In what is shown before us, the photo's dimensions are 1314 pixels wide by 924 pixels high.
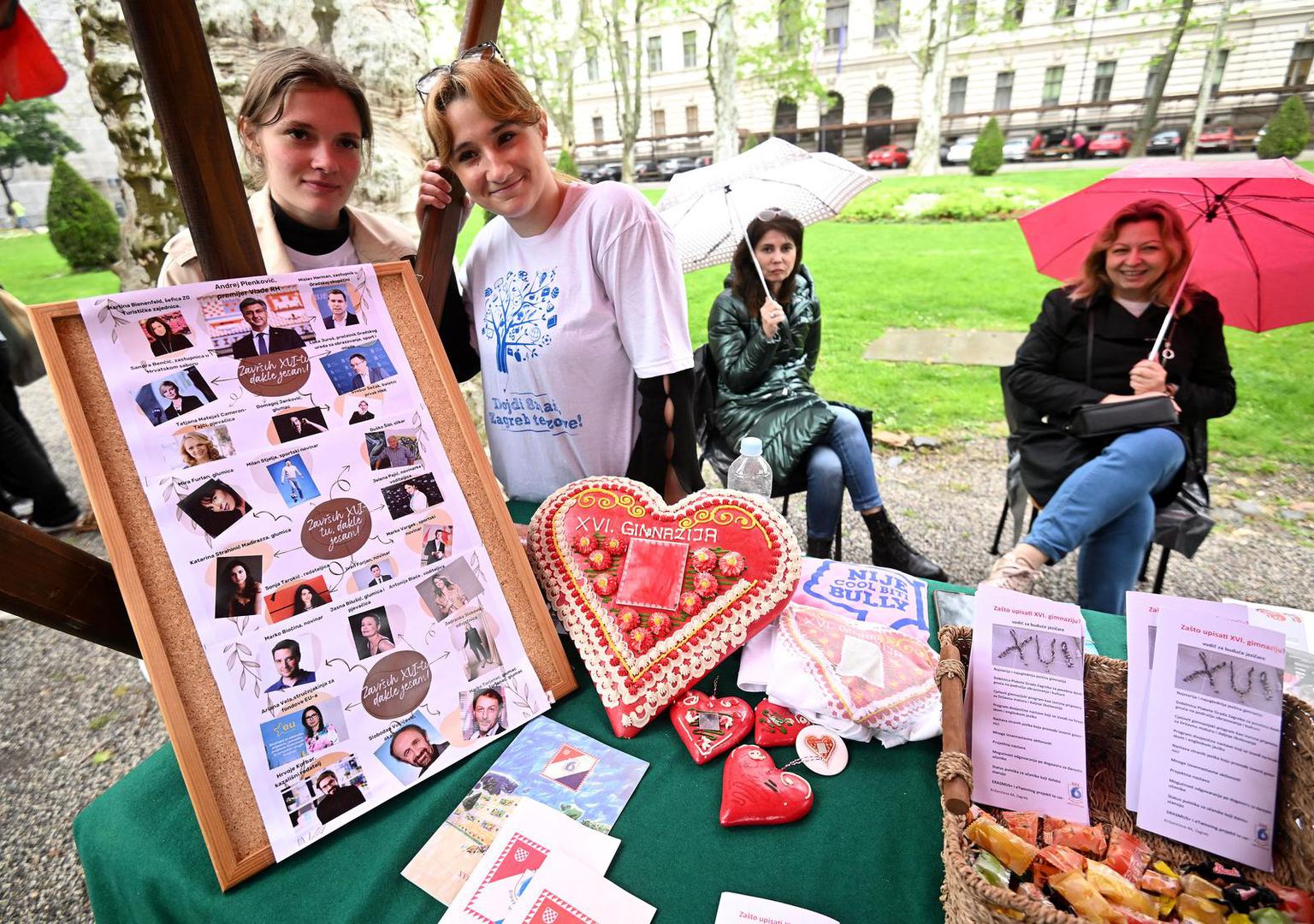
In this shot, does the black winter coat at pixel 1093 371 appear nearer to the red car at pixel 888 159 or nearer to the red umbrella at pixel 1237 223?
the red umbrella at pixel 1237 223

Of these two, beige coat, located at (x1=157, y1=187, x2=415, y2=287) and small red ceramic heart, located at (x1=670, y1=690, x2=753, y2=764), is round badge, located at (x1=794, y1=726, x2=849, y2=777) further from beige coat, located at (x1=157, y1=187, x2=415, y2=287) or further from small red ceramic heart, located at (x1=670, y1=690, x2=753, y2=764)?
beige coat, located at (x1=157, y1=187, x2=415, y2=287)

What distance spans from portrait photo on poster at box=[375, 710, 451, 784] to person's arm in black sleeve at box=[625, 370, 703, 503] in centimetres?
84

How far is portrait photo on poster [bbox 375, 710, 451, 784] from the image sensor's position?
96 centimetres

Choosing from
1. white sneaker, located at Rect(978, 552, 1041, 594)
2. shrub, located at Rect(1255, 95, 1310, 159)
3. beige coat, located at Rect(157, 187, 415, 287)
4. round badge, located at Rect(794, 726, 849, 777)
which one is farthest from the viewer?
shrub, located at Rect(1255, 95, 1310, 159)

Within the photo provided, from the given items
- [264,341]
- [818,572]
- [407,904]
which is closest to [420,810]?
[407,904]

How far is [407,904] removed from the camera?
84 centimetres

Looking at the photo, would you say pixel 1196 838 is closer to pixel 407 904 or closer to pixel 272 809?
pixel 407 904

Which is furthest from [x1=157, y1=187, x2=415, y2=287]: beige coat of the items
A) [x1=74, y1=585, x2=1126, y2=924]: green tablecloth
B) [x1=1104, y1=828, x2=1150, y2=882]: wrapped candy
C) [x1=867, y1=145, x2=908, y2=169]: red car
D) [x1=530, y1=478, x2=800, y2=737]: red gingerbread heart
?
[x1=867, y1=145, x2=908, y2=169]: red car

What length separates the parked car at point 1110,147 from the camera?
64.3 ft

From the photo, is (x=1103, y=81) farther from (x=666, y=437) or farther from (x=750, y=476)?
(x=666, y=437)

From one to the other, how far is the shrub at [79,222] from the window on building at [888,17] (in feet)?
81.1

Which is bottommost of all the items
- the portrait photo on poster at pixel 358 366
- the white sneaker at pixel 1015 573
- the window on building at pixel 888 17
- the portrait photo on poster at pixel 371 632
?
the white sneaker at pixel 1015 573

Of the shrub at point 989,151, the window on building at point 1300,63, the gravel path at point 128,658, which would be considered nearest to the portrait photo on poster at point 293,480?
the gravel path at point 128,658

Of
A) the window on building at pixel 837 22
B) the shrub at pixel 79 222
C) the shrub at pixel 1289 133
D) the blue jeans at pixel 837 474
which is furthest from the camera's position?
the window on building at pixel 837 22
